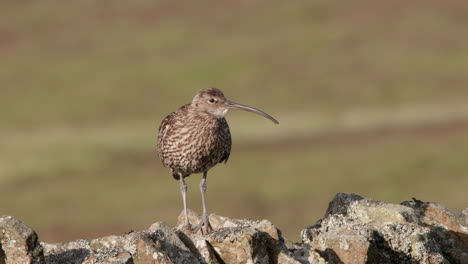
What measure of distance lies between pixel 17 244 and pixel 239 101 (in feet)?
148

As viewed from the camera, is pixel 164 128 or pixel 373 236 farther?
pixel 164 128

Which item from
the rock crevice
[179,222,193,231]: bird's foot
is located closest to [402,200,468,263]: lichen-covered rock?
the rock crevice

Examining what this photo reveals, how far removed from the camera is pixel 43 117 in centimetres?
4922

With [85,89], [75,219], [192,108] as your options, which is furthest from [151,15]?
[192,108]

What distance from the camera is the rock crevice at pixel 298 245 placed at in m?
7.42

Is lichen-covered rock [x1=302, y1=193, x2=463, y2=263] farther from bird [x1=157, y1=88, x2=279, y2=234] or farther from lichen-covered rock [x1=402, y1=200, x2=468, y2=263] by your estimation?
bird [x1=157, y1=88, x2=279, y2=234]

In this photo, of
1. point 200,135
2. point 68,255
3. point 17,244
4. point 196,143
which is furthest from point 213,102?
point 17,244

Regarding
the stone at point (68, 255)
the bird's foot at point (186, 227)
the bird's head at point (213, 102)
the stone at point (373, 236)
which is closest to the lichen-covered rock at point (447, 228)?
the stone at point (373, 236)

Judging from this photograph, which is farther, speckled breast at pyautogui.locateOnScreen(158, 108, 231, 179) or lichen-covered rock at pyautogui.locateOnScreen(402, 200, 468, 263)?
speckled breast at pyautogui.locateOnScreen(158, 108, 231, 179)

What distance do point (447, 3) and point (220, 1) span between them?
15.3 m

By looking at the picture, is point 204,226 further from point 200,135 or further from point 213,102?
point 213,102

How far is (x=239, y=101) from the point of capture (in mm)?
52312

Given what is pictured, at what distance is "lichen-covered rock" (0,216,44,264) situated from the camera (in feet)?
23.9

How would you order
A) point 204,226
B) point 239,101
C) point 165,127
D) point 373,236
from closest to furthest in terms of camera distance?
point 373,236 < point 204,226 < point 165,127 < point 239,101
